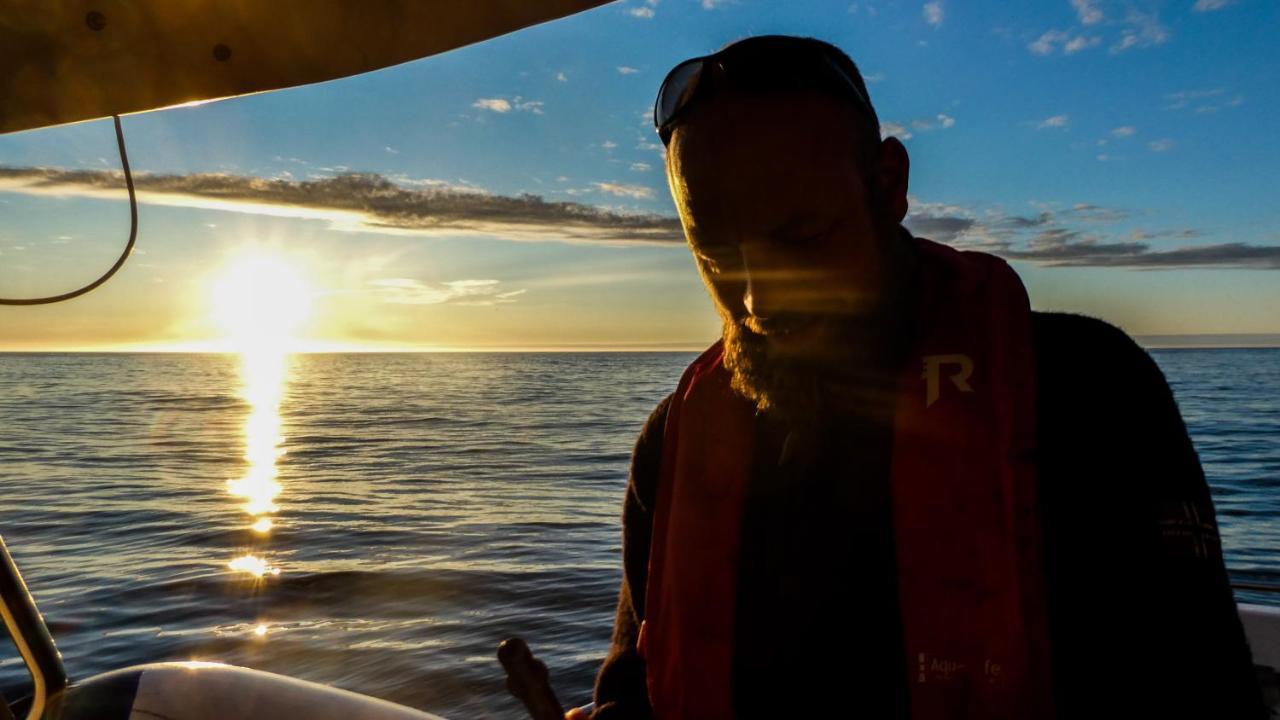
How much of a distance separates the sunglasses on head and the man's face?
0.03m

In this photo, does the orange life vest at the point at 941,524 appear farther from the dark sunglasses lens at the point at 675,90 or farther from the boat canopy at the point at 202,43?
the boat canopy at the point at 202,43

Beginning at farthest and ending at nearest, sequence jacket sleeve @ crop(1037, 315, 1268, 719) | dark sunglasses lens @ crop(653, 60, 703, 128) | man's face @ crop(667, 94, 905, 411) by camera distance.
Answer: dark sunglasses lens @ crop(653, 60, 703, 128) < man's face @ crop(667, 94, 905, 411) < jacket sleeve @ crop(1037, 315, 1268, 719)

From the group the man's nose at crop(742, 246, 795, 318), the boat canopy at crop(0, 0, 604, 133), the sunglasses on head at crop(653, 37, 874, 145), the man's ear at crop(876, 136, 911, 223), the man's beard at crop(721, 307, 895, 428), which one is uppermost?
the boat canopy at crop(0, 0, 604, 133)

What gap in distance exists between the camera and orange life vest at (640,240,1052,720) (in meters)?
1.18

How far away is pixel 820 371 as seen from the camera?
1.45m

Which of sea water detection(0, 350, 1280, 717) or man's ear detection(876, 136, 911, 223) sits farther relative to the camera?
sea water detection(0, 350, 1280, 717)

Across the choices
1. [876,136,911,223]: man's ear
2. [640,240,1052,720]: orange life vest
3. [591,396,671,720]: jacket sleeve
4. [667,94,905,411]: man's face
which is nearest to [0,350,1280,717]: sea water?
[591,396,671,720]: jacket sleeve

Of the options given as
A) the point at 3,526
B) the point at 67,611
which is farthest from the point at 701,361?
the point at 3,526

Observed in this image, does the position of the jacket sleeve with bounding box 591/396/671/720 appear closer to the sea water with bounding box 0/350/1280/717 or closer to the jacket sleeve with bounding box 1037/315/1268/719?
the jacket sleeve with bounding box 1037/315/1268/719

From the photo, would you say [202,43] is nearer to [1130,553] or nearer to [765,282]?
[765,282]

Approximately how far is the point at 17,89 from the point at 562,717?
5.63 ft

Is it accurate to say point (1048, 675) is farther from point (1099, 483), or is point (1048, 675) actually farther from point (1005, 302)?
point (1005, 302)

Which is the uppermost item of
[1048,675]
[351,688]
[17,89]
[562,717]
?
[17,89]

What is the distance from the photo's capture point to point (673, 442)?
172 centimetres
